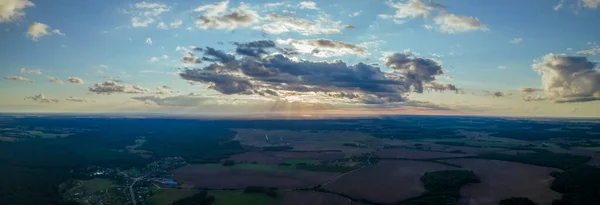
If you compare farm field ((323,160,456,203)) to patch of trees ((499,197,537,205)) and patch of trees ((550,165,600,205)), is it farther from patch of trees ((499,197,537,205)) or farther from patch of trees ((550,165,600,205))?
patch of trees ((550,165,600,205))

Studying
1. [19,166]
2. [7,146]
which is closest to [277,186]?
[19,166]

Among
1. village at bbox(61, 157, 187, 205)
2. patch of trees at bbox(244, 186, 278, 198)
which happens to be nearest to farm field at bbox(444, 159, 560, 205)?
patch of trees at bbox(244, 186, 278, 198)

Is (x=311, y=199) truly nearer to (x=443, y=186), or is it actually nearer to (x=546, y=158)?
(x=443, y=186)

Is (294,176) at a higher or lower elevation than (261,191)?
higher

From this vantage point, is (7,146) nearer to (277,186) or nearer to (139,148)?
(139,148)

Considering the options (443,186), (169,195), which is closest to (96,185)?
(169,195)

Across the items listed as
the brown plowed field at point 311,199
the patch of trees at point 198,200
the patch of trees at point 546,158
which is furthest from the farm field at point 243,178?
the patch of trees at point 546,158
